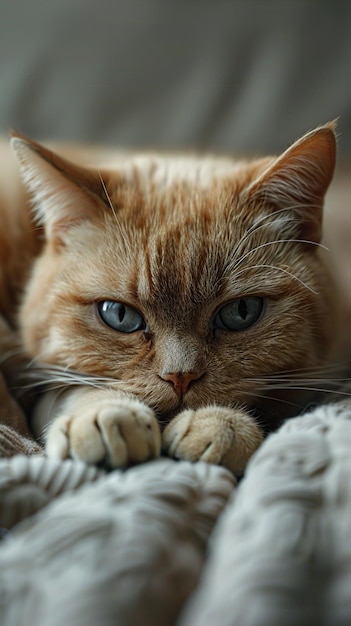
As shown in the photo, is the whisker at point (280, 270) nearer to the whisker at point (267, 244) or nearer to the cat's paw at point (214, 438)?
the whisker at point (267, 244)

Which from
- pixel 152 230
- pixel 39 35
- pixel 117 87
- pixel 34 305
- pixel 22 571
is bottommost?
pixel 22 571

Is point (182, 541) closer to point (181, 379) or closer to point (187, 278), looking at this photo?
point (181, 379)

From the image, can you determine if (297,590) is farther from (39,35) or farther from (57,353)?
(39,35)

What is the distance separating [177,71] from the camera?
2.30m

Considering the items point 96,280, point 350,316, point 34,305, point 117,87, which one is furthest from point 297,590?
point 117,87

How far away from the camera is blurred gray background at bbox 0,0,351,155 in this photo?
2.25m

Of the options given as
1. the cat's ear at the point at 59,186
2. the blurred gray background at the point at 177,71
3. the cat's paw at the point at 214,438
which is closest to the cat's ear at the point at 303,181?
the cat's ear at the point at 59,186

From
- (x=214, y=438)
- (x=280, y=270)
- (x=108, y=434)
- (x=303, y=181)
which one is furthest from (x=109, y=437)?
(x=303, y=181)

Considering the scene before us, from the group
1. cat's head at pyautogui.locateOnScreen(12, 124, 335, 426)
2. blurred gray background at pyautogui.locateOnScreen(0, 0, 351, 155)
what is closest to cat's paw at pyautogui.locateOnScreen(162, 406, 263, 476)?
cat's head at pyautogui.locateOnScreen(12, 124, 335, 426)

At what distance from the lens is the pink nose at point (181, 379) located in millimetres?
1187

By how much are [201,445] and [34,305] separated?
24.8 inches

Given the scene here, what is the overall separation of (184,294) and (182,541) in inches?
21.2

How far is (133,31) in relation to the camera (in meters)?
2.25

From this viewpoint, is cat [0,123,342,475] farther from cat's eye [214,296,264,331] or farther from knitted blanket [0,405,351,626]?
knitted blanket [0,405,351,626]
